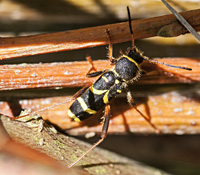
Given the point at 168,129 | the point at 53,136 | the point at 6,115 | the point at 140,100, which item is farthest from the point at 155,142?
the point at 6,115

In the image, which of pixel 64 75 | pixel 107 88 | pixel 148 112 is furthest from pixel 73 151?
pixel 148 112

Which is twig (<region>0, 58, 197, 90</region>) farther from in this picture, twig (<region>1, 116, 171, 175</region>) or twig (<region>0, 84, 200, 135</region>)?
twig (<region>1, 116, 171, 175</region>)

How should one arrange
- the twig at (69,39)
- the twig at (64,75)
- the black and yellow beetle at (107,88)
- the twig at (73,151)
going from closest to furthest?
the twig at (73,151) → the twig at (69,39) → the twig at (64,75) → the black and yellow beetle at (107,88)

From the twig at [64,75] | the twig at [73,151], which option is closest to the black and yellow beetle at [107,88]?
the twig at [64,75]

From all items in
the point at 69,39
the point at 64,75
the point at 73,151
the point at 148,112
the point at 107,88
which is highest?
the point at 69,39

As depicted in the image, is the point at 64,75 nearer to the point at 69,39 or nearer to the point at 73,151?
the point at 69,39

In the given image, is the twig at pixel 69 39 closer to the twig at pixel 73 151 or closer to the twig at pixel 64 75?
the twig at pixel 64 75

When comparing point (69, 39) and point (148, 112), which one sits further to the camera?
point (148, 112)

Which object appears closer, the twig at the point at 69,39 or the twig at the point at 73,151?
the twig at the point at 73,151
